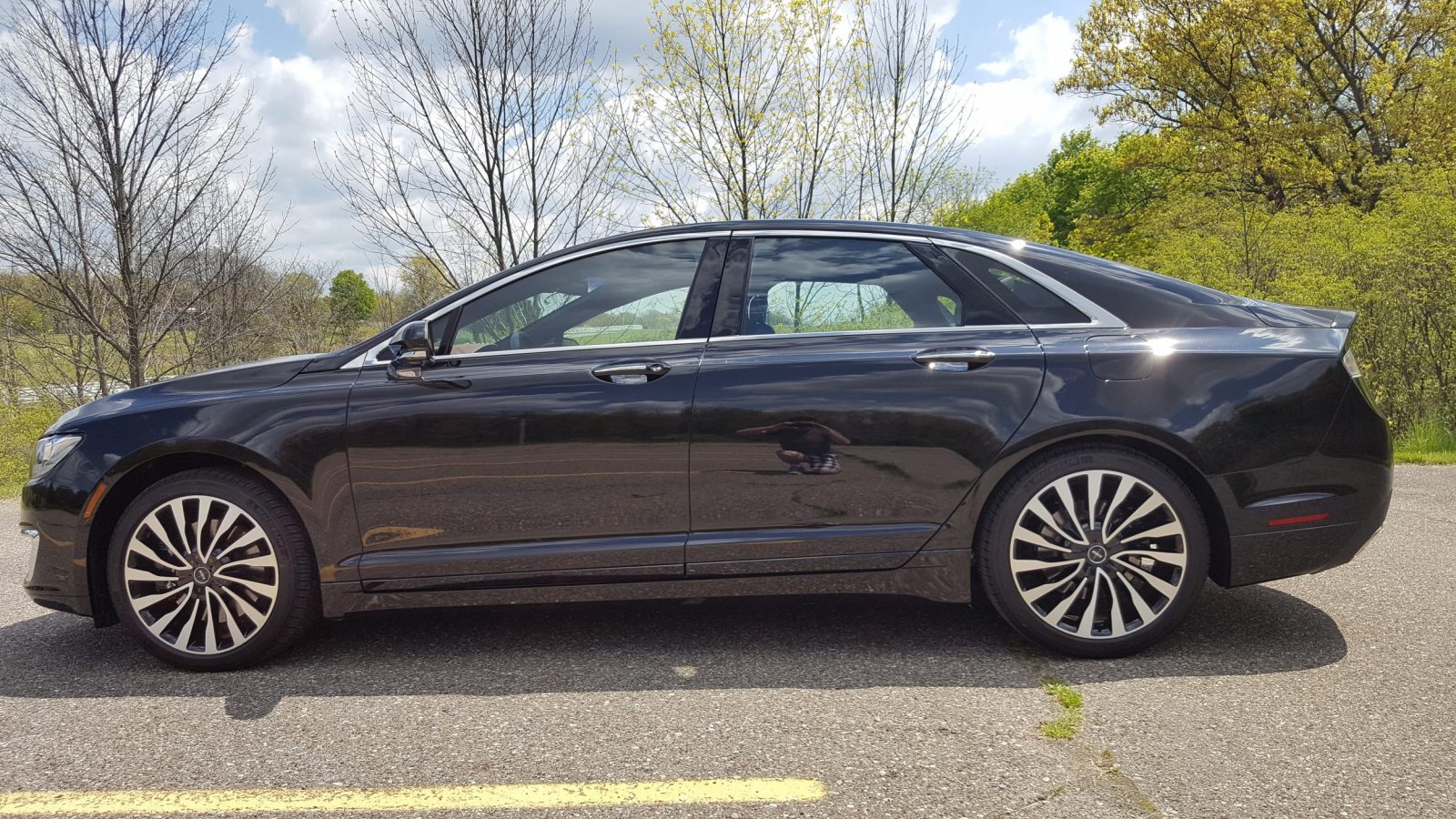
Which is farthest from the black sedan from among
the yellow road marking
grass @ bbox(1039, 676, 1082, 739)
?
the yellow road marking

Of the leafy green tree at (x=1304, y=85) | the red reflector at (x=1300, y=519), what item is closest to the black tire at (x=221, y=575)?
the red reflector at (x=1300, y=519)

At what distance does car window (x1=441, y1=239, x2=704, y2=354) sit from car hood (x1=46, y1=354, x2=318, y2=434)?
0.63 meters

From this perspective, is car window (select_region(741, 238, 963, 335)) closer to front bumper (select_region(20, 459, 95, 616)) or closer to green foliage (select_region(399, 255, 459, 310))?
front bumper (select_region(20, 459, 95, 616))

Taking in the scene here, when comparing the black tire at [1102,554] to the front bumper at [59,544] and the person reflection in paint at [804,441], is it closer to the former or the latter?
the person reflection in paint at [804,441]

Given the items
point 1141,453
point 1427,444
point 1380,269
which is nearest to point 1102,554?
point 1141,453

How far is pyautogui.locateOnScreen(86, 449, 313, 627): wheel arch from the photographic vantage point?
3.49 meters

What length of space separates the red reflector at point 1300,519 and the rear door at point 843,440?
3.18 ft

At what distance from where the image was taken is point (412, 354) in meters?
3.47

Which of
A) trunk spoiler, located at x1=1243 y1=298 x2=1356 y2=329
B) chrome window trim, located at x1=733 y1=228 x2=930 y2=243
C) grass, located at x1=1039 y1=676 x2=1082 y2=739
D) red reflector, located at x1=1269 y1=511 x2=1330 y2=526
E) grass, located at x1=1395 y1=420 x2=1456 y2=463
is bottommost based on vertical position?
grass, located at x1=1395 y1=420 x2=1456 y2=463

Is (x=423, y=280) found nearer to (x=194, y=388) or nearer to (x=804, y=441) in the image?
(x=194, y=388)

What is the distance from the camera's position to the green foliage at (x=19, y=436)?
1189 cm

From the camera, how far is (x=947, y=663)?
3381 millimetres

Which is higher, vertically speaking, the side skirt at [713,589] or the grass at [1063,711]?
the side skirt at [713,589]

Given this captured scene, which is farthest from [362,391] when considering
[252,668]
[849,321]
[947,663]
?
[947,663]
